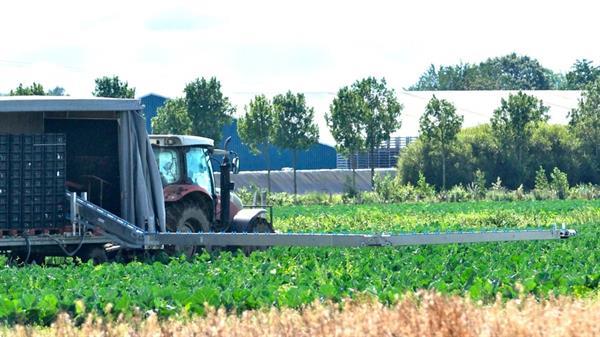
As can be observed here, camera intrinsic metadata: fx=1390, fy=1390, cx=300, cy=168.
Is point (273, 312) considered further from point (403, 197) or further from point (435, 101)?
point (435, 101)

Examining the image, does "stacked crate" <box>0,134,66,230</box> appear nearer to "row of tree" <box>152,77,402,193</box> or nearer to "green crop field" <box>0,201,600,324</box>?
"green crop field" <box>0,201,600,324</box>

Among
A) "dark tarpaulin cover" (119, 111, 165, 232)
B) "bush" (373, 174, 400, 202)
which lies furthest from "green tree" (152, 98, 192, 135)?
"dark tarpaulin cover" (119, 111, 165, 232)

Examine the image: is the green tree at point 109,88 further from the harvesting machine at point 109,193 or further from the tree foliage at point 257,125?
the harvesting machine at point 109,193

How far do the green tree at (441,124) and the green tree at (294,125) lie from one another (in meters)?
5.73

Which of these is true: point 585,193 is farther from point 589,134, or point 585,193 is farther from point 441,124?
point 589,134

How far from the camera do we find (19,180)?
20.7m

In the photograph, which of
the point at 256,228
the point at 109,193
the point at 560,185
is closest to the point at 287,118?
the point at 560,185

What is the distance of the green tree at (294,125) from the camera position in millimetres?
69688

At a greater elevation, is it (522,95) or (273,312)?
(522,95)

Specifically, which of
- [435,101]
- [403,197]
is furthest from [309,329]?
[435,101]

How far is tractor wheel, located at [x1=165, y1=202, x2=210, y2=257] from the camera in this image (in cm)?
2280

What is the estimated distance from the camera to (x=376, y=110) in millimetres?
70750

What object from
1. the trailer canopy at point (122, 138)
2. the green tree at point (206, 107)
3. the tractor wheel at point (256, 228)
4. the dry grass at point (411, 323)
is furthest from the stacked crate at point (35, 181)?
the green tree at point (206, 107)

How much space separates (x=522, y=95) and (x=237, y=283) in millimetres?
56048
